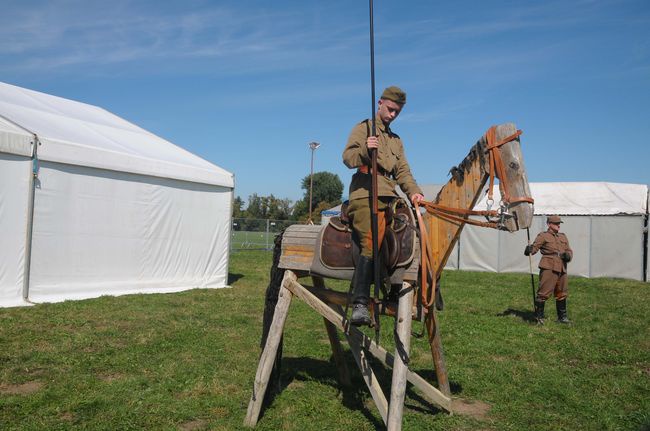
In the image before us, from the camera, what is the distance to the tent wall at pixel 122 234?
10.4m

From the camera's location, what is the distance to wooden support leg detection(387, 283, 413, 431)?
4129mm

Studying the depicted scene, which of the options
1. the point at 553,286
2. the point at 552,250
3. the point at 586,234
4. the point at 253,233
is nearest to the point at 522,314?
the point at 553,286

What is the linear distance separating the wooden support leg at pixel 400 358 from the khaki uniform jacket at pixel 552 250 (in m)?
7.10

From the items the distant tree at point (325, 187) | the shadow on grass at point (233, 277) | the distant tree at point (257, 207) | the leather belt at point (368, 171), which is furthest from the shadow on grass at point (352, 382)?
the distant tree at point (325, 187)

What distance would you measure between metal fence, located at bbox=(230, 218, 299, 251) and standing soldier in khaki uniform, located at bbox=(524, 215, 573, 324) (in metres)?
20.6

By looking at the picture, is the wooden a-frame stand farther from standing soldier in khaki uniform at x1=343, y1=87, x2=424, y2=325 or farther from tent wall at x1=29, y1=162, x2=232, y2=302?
tent wall at x1=29, y1=162, x2=232, y2=302

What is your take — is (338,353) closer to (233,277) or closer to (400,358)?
(400,358)

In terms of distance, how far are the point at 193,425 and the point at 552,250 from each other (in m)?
8.47

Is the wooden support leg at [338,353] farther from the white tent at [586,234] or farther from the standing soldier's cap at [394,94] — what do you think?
the white tent at [586,234]

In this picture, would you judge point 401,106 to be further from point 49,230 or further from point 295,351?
point 49,230

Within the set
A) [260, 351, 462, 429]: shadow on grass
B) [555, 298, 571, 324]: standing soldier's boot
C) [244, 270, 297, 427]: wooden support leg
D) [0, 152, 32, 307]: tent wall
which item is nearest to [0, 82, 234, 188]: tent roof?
[0, 152, 32, 307]: tent wall

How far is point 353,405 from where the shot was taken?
528 cm

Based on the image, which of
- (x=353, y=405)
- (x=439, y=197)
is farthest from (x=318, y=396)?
(x=439, y=197)

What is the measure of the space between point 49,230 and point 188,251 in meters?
3.75
